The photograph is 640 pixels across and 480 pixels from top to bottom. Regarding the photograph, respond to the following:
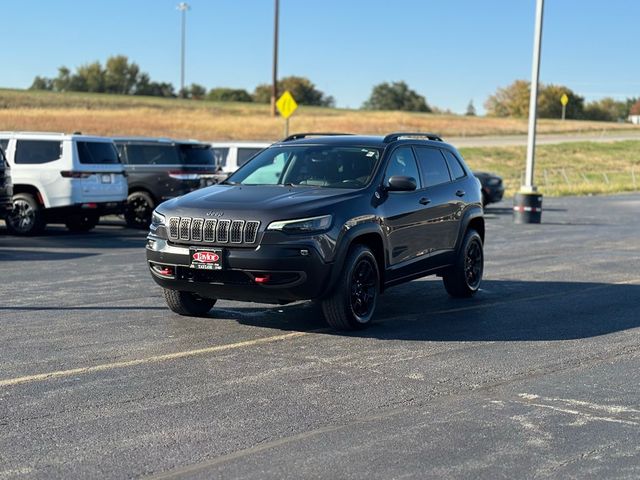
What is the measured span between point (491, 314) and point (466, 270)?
1118 millimetres

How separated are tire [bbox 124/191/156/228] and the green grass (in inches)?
767

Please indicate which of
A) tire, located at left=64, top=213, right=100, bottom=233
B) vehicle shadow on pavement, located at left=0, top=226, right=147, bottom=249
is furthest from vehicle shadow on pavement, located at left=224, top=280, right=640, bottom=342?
tire, located at left=64, top=213, right=100, bottom=233

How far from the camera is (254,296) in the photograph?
867cm

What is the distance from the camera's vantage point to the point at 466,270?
11.4m

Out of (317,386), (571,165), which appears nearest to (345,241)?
(317,386)

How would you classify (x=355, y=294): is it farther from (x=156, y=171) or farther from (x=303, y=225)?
(x=156, y=171)

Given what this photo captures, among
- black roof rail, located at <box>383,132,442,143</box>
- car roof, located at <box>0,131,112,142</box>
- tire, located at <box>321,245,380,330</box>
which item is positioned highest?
black roof rail, located at <box>383,132,442,143</box>

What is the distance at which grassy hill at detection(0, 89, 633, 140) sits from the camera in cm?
6244

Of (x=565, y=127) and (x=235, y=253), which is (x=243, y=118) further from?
(x=235, y=253)

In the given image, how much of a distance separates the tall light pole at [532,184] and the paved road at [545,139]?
136 ft

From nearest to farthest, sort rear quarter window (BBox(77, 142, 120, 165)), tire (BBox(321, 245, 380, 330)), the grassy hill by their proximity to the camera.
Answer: tire (BBox(321, 245, 380, 330))
rear quarter window (BBox(77, 142, 120, 165))
the grassy hill

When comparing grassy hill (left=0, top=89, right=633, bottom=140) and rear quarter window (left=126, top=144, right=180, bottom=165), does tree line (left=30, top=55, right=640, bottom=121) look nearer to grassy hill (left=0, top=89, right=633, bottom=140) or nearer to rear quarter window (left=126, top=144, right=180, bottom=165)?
grassy hill (left=0, top=89, right=633, bottom=140)

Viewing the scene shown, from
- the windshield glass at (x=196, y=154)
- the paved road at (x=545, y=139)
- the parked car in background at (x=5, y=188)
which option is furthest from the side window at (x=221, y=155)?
the paved road at (x=545, y=139)

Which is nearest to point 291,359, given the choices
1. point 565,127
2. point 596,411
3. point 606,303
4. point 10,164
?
point 596,411
